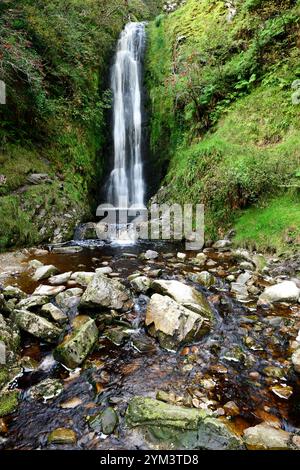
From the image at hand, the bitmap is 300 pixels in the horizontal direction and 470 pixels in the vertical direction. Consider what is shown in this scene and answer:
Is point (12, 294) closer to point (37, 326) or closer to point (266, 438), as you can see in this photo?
point (37, 326)

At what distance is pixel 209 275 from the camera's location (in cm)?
542

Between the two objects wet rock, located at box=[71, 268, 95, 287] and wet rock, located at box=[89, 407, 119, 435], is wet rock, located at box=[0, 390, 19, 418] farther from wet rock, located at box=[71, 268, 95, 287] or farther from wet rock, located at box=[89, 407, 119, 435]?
wet rock, located at box=[71, 268, 95, 287]

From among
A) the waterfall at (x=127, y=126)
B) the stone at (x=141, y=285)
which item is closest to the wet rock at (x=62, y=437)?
the stone at (x=141, y=285)

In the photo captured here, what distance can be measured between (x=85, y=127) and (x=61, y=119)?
3.57 ft

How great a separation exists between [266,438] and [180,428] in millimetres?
637

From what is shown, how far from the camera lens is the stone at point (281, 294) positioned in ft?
14.8

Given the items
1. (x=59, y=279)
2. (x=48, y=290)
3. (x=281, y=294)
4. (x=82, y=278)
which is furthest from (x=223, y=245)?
(x=48, y=290)

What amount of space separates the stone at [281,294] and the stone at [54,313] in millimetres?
2799

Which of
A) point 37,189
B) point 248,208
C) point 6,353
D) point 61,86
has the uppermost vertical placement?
point 61,86

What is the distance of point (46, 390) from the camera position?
285 centimetres

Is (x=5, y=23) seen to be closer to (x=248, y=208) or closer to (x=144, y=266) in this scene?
(x=144, y=266)

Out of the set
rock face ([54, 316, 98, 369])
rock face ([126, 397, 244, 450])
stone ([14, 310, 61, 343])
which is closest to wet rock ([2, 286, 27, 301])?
stone ([14, 310, 61, 343])
